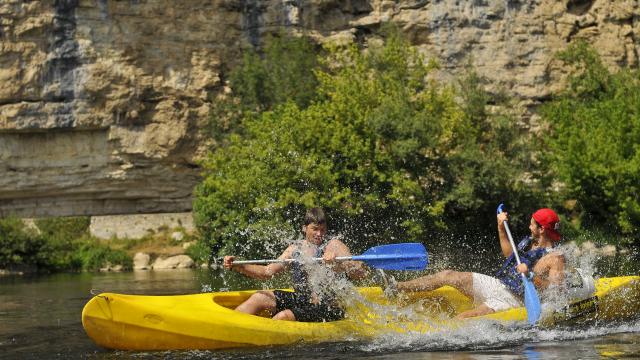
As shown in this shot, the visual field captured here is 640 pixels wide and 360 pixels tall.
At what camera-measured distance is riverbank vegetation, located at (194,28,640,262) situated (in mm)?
21172

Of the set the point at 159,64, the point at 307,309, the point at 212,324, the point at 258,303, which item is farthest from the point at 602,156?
the point at 212,324

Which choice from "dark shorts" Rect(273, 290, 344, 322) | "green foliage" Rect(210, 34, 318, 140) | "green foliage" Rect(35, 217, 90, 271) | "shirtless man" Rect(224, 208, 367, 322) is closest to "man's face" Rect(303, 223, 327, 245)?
"shirtless man" Rect(224, 208, 367, 322)

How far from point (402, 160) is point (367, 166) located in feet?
4.36

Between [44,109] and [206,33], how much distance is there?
5979 mm

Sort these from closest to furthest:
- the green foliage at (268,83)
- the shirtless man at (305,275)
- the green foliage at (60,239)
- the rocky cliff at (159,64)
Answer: the shirtless man at (305,275)
the green foliage at (60,239)
the green foliage at (268,83)
the rocky cliff at (159,64)

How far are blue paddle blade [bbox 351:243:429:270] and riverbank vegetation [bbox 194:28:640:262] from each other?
410 inches

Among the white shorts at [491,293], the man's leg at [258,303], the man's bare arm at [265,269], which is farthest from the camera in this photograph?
the white shorts at [491,293]

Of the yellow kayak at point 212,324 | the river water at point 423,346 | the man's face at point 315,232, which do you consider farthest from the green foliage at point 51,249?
the man's face at point 315,232

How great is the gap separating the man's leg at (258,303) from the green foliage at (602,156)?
50.2 feet

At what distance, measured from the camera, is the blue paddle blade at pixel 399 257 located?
8.77 metres

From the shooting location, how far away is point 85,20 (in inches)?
1193

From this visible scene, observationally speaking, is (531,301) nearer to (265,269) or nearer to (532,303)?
(532,303)

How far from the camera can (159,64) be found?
31.5 metres

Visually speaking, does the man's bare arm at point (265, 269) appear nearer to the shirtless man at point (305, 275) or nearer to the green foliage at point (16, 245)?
the shirtless man at point (305, 275)
